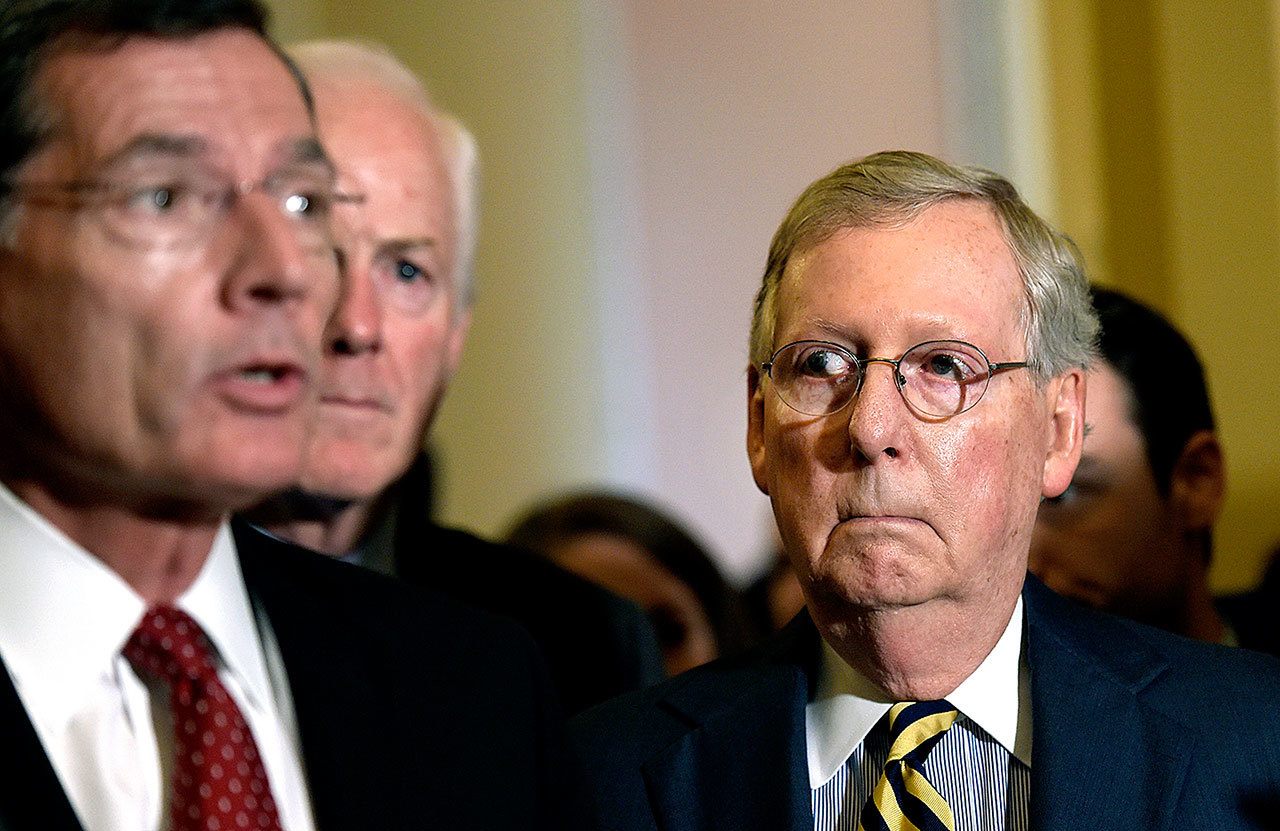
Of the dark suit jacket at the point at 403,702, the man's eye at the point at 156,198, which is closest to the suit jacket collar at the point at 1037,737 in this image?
the dark suit jacket at the point at 403,702

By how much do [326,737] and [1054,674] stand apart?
833mm

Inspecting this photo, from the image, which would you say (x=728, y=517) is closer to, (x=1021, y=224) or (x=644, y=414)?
(x=644, y=414)

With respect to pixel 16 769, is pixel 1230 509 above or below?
below

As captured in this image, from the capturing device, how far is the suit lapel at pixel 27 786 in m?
1.34

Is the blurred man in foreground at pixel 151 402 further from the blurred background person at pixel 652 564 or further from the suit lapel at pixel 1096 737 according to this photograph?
the blurred background person at pixel 652 564

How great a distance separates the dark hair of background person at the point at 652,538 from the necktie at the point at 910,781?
1.64 meters

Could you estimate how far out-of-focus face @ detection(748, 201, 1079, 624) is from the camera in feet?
5.84

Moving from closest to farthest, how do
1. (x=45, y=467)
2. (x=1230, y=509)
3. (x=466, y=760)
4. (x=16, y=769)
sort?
1. (x=16, y=769)
2. (x=45, y=467)
3. (x=466, y=760)
4. (x=1230, y=509)

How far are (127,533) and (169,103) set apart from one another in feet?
1.29

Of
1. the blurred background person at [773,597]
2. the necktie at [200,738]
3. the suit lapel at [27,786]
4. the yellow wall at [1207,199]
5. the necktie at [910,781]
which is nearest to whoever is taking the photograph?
the suit lapel at [27,786]

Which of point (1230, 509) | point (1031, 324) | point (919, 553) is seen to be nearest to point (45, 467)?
point (919, 553)

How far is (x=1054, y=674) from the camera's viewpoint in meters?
1.88

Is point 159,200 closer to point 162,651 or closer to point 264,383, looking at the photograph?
point 264,383

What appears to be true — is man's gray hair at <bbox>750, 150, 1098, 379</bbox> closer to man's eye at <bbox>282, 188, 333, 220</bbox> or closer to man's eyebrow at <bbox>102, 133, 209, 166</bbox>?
man's eye at <bbox>282, 188, 333, 220</bbox>
